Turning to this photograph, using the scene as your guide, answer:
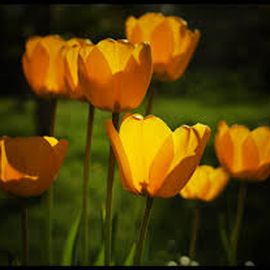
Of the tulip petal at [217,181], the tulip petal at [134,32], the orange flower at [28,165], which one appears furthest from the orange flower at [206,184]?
the orange flower at [28,165]

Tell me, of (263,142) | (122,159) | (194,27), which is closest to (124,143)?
(122,159)

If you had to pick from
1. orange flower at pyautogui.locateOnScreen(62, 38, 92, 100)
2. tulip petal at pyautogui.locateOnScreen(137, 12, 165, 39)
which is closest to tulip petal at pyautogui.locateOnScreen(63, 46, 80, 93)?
orange flower at pyautogui.locateOnScreen(62, 38, 92, 100)

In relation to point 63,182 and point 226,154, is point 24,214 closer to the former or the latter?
point 226,154

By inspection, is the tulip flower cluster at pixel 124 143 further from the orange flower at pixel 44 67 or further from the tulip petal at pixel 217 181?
the tulip petal at pixel 217 181

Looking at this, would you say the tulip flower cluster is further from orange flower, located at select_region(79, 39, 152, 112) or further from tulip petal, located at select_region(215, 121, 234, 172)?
tulip petal, located at select_region(215, 121, 234, 172)

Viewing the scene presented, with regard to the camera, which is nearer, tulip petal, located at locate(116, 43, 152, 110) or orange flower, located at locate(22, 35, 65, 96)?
tulip petal, located at locate(116, 43, 152, 110)

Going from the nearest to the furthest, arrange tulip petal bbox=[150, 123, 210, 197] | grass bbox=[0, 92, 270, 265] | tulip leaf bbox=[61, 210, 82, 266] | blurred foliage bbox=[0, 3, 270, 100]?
tulip petal bbox=[150, 123, 210, 197]
tulip leaf bbox=[61, 210, 82, 266]
grass bbox=[0, 92, 270, 265]
blurred foliage bbox=[0, 3, 270, 100]

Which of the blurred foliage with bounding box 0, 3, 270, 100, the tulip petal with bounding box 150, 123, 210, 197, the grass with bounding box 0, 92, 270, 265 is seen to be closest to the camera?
the tulip petal with bounding box 150, 123, 210, 197
